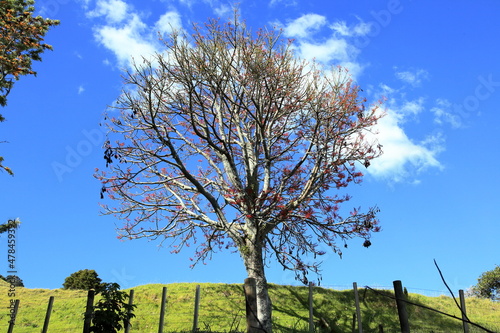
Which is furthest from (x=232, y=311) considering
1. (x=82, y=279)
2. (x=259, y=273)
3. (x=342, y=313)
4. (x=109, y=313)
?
(x=82, y=279)

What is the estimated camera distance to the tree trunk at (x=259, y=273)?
14109 mm

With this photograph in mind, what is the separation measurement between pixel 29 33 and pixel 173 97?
8.97 meters

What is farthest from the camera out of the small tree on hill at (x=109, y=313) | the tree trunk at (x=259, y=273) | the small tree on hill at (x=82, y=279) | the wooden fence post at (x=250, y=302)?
the small tree on hill at (x=82, y=279)

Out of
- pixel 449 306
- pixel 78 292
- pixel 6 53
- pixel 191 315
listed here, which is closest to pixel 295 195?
pixel 191 315

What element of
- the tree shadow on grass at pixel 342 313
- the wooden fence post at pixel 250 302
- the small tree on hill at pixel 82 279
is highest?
the small tree on hill at pixel 82 279

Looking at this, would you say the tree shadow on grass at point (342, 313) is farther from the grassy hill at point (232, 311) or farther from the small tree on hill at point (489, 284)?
the small tree on hill at point (489, 284)

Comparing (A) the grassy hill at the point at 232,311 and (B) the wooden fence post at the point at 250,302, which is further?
(A) the grassy hill at the point at 232,311

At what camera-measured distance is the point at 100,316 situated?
390 inches

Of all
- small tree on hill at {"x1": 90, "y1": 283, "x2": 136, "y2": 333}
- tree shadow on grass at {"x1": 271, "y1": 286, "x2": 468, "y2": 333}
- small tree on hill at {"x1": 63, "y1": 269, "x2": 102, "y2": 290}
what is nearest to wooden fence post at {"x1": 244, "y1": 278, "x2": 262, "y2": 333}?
small tree on hill at {"x1": 90, "y1": 283, "x2": 136, "y2": 333}

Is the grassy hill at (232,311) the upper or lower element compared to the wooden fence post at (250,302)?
upper

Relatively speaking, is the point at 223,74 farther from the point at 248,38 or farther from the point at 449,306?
the point at 449,306

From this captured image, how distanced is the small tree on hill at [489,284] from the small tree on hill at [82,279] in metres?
39.8

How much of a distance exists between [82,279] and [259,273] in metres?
31.2

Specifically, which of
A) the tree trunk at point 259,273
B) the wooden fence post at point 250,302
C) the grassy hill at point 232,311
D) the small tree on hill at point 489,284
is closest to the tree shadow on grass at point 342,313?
the grassy hill at point 232,311
